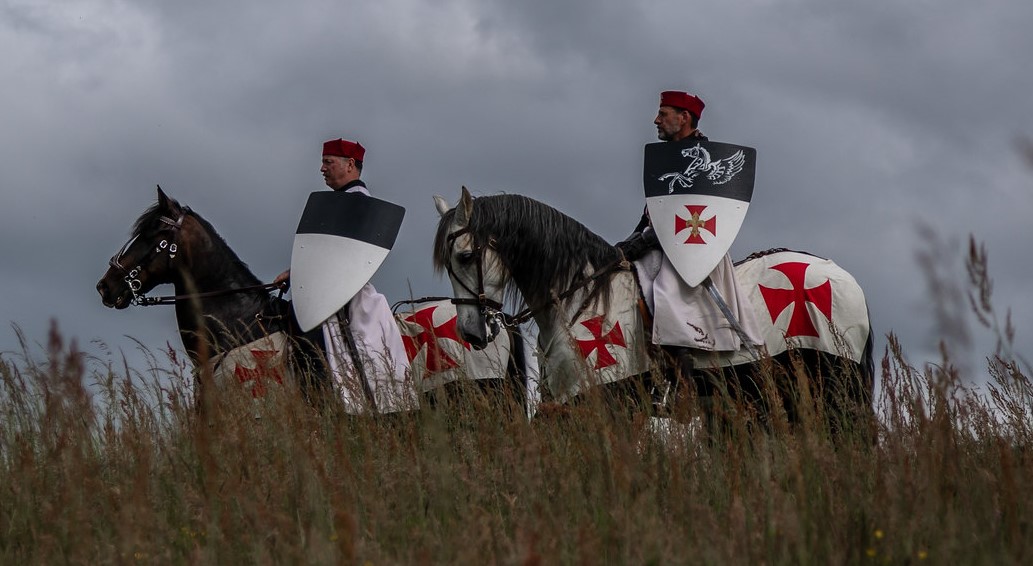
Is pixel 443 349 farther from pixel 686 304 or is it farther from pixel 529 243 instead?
pixel 686 304

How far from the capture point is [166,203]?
796 centimetres

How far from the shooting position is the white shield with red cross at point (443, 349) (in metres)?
7.68

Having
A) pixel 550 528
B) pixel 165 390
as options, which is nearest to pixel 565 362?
pixel 165 390

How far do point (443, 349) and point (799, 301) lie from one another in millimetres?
2299

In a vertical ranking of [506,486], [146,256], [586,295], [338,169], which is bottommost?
[506,486]

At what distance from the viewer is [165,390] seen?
592 cm

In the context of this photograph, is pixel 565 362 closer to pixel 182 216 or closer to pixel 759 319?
pixel 759 319

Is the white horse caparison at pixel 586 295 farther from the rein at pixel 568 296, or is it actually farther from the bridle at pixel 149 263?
the bridle at pixel 149 263

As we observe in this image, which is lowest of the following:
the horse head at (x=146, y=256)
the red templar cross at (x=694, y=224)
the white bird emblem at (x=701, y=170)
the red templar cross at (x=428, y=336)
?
the red templar cross at (x=428, y=336)

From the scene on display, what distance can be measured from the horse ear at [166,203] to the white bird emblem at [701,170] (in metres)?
3.27

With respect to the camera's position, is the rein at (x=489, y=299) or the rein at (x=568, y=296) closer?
the rein at (x=489, y=299)

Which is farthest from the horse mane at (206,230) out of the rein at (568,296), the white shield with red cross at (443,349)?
the rein at (568,296)

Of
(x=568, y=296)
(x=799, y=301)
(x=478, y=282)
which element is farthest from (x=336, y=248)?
(x=799, y=301)

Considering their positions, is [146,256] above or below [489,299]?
above
